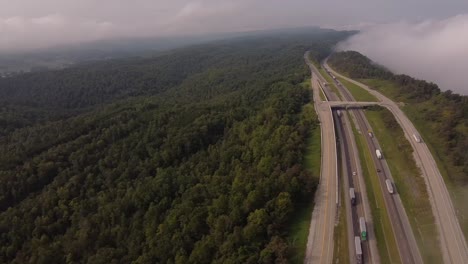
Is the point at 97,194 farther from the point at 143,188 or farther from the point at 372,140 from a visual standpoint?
the point at 372,140

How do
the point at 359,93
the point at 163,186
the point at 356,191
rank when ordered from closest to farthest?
1. the point at 356,191
2. the point at 163,186
3. the point at 359,93

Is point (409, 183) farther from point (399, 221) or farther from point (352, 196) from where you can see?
point (352, 196)

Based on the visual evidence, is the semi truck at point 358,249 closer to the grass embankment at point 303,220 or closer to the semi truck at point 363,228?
the semi truck at point 363,228

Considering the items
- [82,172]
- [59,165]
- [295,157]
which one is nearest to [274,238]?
[295,157]

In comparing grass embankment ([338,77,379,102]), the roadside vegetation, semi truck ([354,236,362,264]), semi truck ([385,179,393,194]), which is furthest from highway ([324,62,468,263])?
grass embankment ([338,77,379,102])

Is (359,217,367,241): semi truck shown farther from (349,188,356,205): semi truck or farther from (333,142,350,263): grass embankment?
(349,188,356,205): semi truck

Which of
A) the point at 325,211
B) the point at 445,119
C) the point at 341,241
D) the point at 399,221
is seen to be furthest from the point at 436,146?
the point at 341,241
